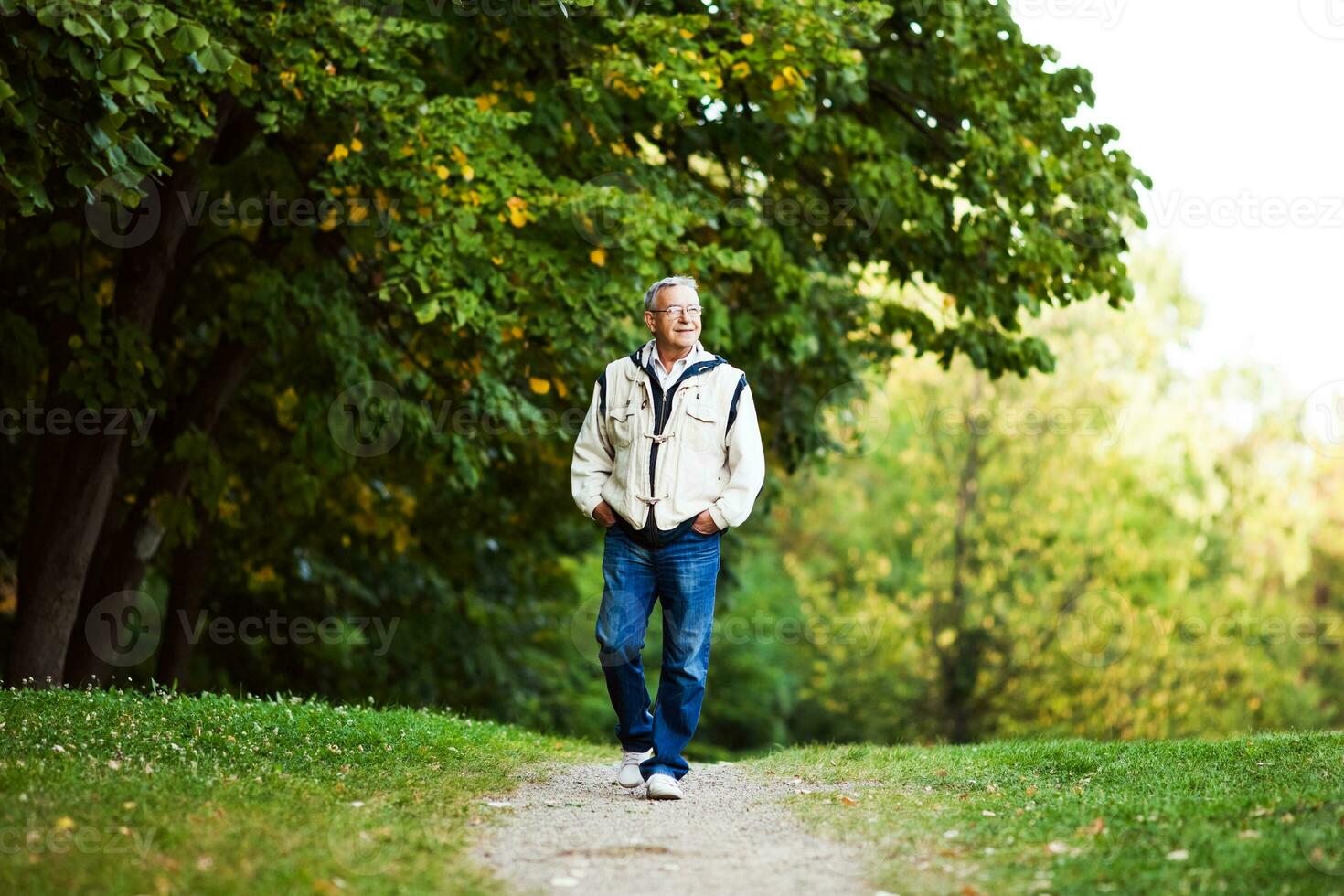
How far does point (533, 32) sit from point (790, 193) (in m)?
3.49

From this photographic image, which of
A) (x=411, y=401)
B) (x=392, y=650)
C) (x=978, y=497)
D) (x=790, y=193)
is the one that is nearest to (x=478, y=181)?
(x=411, y=401)

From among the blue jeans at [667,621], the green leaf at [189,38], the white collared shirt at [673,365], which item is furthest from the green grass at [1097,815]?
the green leaf at [189,38]

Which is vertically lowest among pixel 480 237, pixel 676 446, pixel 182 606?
pixel 182 606

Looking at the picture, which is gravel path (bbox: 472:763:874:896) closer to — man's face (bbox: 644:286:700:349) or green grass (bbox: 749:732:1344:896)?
green grass (bbox: 749:732:1344:896)

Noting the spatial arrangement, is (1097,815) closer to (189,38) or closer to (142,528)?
(189,38)

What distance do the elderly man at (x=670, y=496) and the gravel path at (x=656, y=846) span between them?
38 centimetres

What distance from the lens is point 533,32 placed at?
11.5 m

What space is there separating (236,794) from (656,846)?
1761 mm

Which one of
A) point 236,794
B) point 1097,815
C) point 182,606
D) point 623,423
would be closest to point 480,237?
point 623,423

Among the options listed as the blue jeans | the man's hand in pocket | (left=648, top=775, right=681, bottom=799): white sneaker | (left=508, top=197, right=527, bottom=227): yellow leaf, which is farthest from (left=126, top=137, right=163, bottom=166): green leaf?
(left=648, top=775, right=681, bottom=799): white sneaker

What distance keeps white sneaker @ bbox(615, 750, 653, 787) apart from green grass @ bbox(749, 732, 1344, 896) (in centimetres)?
75

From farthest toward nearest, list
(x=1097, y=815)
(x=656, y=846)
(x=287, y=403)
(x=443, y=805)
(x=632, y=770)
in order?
(x=287, y=403)
(x=632, y=770)
(x=443, y=805)
(x=1097, y=815)
(x=656, y=846)

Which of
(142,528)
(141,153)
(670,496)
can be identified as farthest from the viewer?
(142,528)

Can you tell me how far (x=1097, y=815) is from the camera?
604 centimetres
